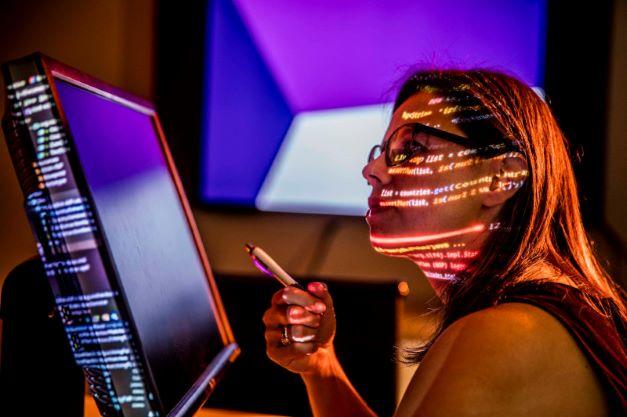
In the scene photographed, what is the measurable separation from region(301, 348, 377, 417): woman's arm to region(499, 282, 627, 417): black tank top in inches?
18.0

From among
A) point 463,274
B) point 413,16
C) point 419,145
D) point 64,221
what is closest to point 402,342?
point 463,274

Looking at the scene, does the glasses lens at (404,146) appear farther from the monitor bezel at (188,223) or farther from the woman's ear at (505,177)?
the monitor bezel at (188,223)

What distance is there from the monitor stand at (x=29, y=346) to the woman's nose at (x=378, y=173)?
56 centimetres

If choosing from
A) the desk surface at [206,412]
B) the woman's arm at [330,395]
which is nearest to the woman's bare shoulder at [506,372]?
the woman's arm at [330,395]

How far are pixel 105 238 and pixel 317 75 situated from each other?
112 cm

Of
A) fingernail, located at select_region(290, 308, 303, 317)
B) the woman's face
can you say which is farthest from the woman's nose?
fingernail, located at select_region(290, 308, 303, 317)

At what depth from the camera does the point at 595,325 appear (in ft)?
2.13

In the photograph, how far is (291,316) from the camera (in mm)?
770

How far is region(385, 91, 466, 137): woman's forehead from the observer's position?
869mm

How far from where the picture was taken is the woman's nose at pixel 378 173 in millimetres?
898

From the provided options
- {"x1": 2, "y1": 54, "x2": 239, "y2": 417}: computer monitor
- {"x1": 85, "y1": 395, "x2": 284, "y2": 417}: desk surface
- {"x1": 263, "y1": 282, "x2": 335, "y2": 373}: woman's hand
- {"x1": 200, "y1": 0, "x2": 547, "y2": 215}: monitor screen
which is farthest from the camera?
{"x1": 200, "y1": 0, "x2": 547, "y2": 215}: monitor screen

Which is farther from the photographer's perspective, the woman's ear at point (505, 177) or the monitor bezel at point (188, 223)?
the woman's ear at point (505, 177)

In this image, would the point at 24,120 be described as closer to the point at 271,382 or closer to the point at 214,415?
the point at 214,415

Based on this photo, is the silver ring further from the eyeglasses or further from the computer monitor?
the eyeglasses
